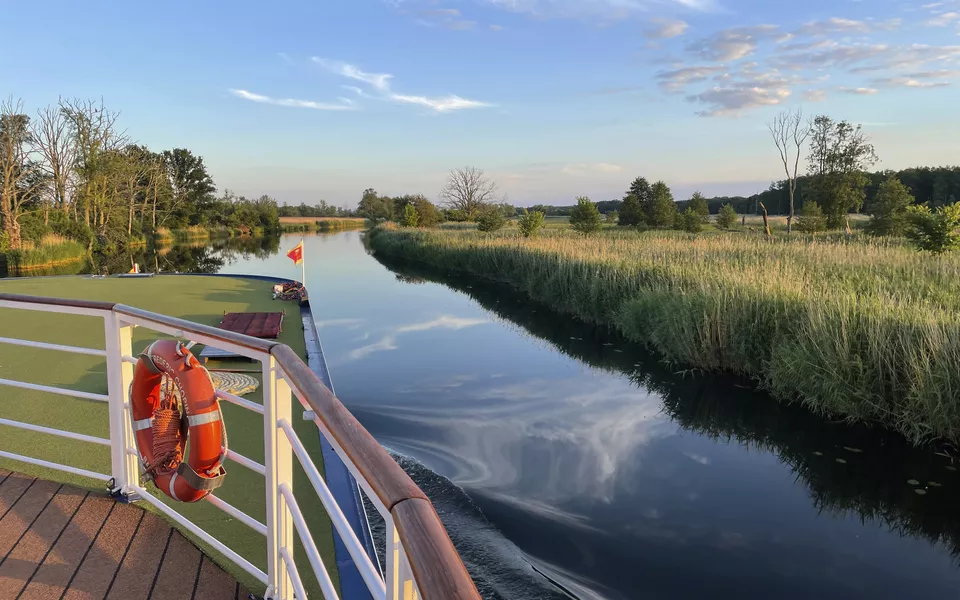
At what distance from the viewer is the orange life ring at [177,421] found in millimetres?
1964

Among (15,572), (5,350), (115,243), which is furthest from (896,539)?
(115,243)

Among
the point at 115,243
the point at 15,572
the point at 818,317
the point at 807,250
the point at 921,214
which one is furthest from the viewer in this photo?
the point at 115,243

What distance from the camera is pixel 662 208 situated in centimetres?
3831

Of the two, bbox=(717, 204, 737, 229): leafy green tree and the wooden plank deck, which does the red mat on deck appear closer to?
the wooden plank deck

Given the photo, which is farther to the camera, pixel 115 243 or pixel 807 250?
pixel 115 243

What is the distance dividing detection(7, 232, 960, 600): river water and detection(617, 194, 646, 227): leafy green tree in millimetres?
31697

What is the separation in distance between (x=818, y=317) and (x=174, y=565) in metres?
6.90

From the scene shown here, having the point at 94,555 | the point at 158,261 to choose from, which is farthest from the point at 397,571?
the point at 158,261

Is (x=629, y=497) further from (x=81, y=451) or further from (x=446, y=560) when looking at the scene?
(x=446, y=560)

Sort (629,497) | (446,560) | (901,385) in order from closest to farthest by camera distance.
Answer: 1. (446,560)
2. (629,497)
3. (901,385)

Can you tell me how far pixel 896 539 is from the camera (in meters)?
4.36

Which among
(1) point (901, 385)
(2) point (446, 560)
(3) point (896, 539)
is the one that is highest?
(2) point (446, 560)

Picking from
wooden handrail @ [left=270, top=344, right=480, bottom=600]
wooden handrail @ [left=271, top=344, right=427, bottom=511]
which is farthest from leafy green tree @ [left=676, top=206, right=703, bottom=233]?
wooden handrail @ [left=270, top=344, right=480, bottom=600]

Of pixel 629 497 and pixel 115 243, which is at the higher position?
pixel 115 243
